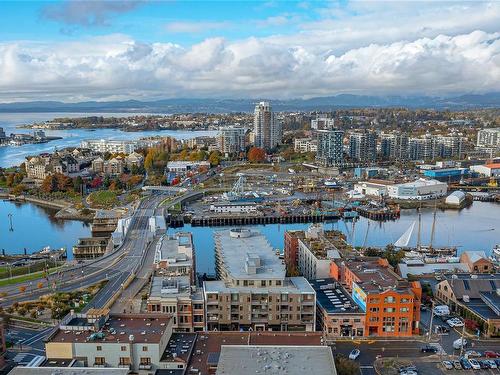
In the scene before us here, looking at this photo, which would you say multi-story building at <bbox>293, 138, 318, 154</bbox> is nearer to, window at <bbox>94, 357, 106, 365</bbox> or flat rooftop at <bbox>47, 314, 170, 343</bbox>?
flat rooftop at <bbox>47, 314, 170, 343</bbox>

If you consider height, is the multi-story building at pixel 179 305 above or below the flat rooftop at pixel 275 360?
below

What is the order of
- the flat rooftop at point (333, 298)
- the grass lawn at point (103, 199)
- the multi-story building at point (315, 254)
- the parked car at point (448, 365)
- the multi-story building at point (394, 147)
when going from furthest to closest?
the multi-story building at point (394, 147) < the grass lawn at point (103, 199) < the multi-story building at point (315, 254) < the flat rooftop at point (333, 298) < the parked car at point (448, 365)

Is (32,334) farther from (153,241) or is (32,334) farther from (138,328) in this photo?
(153,241)

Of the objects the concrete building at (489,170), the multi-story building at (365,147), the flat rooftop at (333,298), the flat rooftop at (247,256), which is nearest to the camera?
the flat rooftop at (333,298)

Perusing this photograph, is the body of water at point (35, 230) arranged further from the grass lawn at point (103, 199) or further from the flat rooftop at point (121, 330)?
the flat rooftop at point (121, 330)

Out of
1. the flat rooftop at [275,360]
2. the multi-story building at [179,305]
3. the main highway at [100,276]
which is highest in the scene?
the flat rooftop at [275,360]

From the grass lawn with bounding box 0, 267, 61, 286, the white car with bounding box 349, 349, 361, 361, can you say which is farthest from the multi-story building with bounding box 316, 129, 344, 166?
the white car with bounding box 349, 349, 361, 361

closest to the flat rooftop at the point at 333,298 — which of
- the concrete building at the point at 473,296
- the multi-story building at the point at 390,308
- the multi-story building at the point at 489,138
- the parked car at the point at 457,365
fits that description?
the multi-story building at the point at 390,308

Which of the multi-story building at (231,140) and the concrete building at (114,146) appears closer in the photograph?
the concrete building at (114,146)
